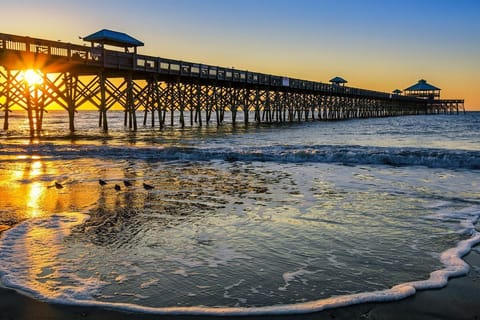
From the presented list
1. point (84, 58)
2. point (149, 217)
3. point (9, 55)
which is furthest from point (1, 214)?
point (84, 58)

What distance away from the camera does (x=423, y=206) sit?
23.0 ft

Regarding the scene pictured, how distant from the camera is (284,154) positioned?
51.2 feet

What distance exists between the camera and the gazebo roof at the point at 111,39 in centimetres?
2666

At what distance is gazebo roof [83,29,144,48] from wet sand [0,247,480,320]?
83.1 ft

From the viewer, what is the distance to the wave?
1413 cm

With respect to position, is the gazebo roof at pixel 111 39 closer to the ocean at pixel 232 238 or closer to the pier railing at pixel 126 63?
the pier railing at pixel 126 63

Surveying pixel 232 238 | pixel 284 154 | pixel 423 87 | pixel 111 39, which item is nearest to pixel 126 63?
pixel 111 39

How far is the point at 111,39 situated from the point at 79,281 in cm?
2521

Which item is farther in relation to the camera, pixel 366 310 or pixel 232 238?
pixel 232 238

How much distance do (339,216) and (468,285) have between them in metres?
2.68

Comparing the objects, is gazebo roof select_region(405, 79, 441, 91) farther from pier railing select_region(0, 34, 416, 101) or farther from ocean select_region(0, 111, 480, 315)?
ocean select_region(0, 111, 480, 315)

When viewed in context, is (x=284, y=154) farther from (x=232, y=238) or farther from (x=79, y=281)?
(x=79, y=281)

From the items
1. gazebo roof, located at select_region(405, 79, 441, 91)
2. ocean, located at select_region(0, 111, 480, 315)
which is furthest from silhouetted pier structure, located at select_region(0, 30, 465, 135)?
gazebo roof, located at select_region(405, 79, 441, 91)

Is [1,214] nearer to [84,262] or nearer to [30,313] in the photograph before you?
[84,262]
